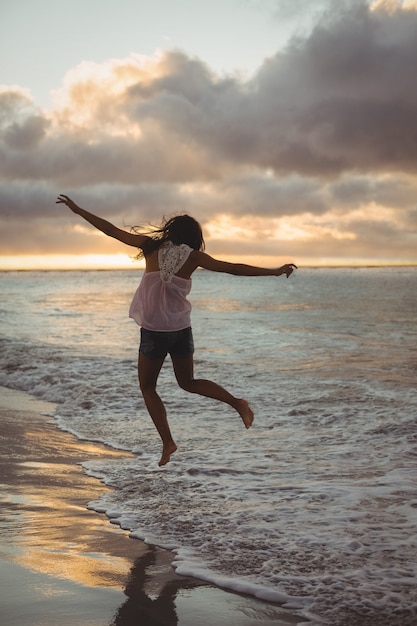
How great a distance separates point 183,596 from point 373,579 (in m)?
1.25

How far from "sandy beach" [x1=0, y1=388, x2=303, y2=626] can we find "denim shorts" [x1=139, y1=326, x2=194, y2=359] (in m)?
1.38

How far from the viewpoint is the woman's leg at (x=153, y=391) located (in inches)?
218

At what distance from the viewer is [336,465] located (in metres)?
7.29

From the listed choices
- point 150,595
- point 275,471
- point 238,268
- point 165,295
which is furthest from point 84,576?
point 275,471

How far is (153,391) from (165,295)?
2.95 feet

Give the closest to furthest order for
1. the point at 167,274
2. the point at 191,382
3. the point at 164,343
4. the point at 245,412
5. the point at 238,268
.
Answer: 1. the point at 238,268
2. the point at 167,274
3. the point at 164,343
4. the point at 191,382
5. the point at 245,412

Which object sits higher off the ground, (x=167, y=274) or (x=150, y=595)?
(x=167, y=274)

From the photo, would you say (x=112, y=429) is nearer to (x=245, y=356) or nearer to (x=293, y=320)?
(x=245, y=356)

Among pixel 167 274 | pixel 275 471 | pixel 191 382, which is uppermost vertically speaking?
pixel 167 274

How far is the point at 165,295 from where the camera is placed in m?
5.28

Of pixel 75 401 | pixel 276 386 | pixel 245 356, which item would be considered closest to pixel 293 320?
pixel 245 356

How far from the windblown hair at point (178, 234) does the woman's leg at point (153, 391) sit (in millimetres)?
890

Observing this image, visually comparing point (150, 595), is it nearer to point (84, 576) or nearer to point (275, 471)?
point (84, 576)

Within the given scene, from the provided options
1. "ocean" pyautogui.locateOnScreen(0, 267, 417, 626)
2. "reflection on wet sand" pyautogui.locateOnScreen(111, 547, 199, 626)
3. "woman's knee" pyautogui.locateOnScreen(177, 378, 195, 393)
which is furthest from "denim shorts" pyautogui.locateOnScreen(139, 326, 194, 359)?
"reflection on wet sand" pyautogui.locateOnScreen(111, 547, 199, 626)
